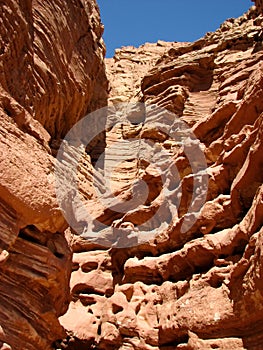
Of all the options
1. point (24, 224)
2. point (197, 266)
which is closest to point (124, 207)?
point (197, 266)

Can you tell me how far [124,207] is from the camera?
1504 cm

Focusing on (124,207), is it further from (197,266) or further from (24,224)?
(24,224)

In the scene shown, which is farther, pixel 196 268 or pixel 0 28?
pixel 0 28

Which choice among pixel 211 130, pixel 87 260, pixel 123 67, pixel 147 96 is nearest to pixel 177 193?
pixel 211 130

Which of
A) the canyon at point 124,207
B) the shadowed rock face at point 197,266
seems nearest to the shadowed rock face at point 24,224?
the canyon at point 124,207

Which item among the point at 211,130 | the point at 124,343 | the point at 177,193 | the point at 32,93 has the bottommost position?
the point at 124,343

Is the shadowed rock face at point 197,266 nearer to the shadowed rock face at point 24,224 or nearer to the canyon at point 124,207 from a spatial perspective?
the canyon at point 124,207

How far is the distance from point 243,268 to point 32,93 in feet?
29.3

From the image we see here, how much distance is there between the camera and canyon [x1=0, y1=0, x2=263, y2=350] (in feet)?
27.0

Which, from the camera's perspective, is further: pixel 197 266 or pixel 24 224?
pixel 197 266

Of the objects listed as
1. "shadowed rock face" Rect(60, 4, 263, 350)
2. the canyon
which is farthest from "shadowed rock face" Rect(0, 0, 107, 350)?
"shadowed rock face" Rect(60, 4, 263, 350)

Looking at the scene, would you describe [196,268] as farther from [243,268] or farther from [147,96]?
[147,96]

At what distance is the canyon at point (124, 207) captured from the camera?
8.22 meters

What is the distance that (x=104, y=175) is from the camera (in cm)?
2167
